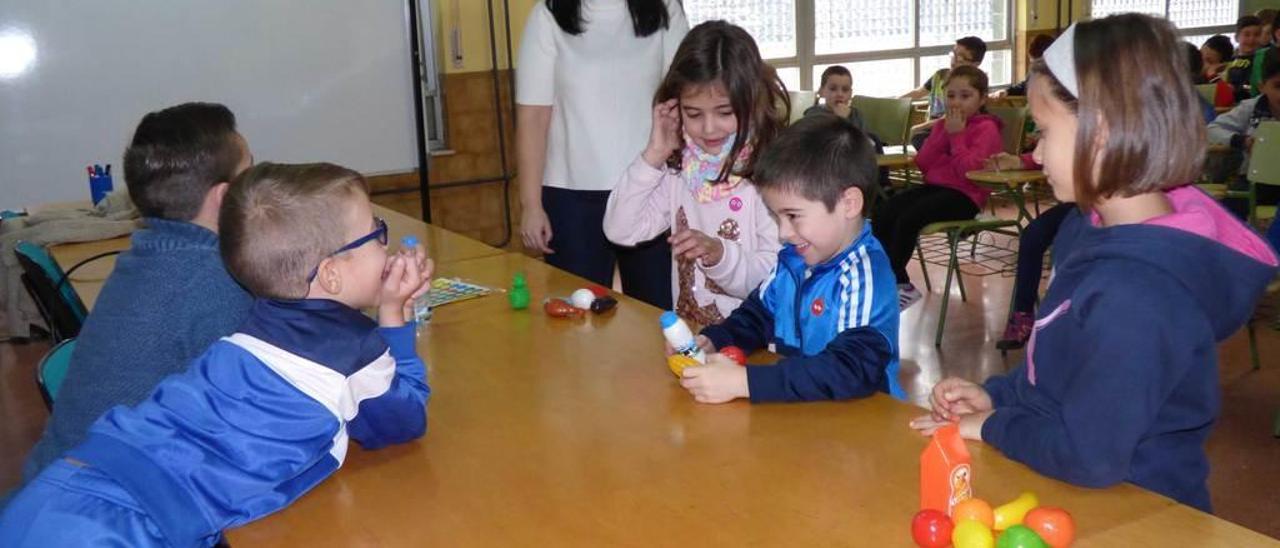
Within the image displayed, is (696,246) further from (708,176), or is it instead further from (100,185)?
(100,185)

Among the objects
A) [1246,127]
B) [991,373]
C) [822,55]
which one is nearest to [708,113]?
[991,373]

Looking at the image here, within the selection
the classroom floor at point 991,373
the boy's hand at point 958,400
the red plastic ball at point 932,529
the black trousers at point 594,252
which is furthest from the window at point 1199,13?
the red plastic ball at point 932,529

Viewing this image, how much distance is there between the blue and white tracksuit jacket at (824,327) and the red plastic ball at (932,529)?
41 cm

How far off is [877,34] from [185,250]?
707 centimetres

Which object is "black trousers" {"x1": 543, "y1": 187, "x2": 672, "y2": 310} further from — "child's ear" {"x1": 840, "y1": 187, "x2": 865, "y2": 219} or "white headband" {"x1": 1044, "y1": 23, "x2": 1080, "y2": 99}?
"white headband" {"x1": 1044, "y1": 23, "x2": 1080, "y2": 99}

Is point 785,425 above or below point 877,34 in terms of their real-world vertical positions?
below

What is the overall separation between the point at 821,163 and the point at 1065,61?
50cm

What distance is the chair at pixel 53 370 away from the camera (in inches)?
77.7

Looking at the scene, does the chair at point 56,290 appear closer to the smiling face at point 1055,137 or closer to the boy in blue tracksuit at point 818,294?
the boy in blue tracksuit at point 818,294

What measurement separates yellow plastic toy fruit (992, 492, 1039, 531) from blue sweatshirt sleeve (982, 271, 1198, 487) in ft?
0.36

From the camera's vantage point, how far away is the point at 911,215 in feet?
15.7

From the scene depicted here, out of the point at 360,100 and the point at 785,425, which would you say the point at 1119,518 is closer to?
the point at 785,425

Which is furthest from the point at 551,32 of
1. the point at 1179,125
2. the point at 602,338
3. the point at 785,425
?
the point at 1179,125

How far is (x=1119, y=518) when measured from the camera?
1.21 meters
